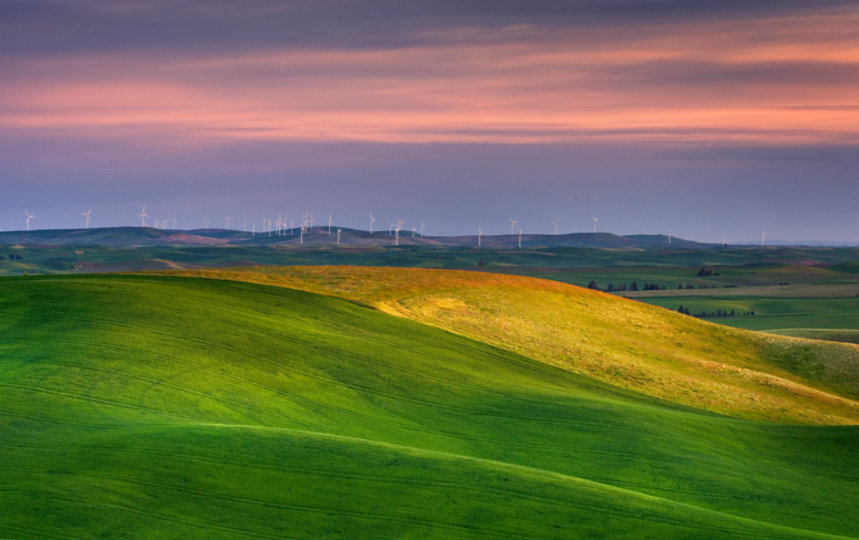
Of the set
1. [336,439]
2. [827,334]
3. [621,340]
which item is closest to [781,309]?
[827,334]

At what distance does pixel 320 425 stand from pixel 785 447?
54.8ft

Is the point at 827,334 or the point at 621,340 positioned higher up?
the point at 621,340

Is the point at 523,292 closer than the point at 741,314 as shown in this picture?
Yes

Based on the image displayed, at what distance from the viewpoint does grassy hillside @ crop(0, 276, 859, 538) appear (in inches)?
649

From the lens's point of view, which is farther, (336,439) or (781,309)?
(781,309)

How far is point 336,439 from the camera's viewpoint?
2097cm

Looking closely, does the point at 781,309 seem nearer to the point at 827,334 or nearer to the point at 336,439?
the point at 827,334

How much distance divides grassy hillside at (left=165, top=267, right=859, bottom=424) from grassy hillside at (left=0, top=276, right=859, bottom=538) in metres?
4.16

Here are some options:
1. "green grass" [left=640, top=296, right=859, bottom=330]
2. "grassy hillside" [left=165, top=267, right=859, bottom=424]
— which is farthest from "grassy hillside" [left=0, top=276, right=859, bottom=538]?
"green grass" [left=640, top=296, right=859, bottom=330]

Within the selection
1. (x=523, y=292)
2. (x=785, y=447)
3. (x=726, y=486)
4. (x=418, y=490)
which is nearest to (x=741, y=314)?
(x=523, y=292)

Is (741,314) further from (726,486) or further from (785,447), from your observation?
(726,486)

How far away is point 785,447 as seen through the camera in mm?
30000

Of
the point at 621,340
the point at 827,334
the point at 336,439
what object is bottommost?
the point at 827,334

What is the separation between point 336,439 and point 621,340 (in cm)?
3398
